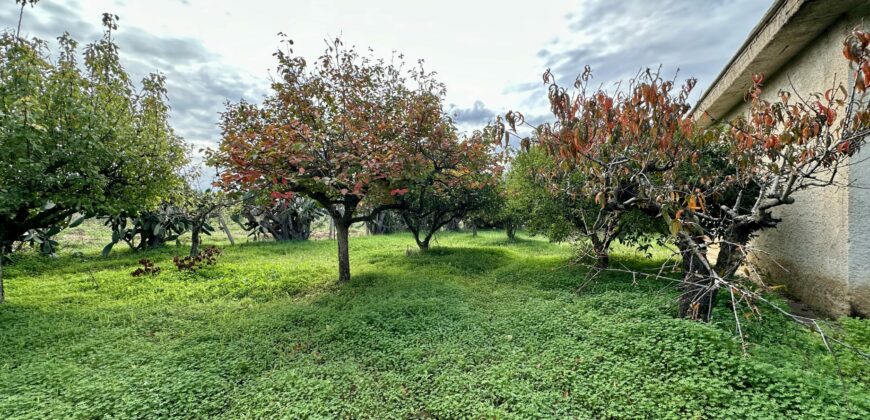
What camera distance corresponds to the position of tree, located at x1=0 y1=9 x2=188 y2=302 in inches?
201

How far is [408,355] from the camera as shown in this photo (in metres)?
4.25

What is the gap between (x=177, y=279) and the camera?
7891 mm

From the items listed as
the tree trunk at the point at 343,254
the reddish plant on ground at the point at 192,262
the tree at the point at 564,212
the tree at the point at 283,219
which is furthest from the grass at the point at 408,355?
the tree at the point at 283,219

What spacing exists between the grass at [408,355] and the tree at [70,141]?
1828 mm

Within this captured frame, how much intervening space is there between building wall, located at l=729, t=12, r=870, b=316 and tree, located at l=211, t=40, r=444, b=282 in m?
5.36

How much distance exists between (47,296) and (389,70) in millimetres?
7999

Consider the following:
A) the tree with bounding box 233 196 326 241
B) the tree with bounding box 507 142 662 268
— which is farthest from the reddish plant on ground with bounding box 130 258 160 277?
the tree with bounding box 507 142 662 268

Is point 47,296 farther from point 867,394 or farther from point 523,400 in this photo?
point 867,394

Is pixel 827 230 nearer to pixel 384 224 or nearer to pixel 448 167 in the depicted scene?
pixel 448 167

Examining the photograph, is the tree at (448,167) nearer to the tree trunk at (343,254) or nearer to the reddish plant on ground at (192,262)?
the tree trunk at (343,254)

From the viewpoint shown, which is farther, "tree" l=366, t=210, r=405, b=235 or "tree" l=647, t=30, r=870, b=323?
"tree" l=366, t=210, r=405, b=235

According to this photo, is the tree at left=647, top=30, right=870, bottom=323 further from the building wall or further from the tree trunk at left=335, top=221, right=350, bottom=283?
the tree trunk at left=335, top=221, right=350, bottom=283

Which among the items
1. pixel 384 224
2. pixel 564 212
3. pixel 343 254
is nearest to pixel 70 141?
pixel 343 254

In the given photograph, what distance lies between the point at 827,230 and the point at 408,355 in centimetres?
632
